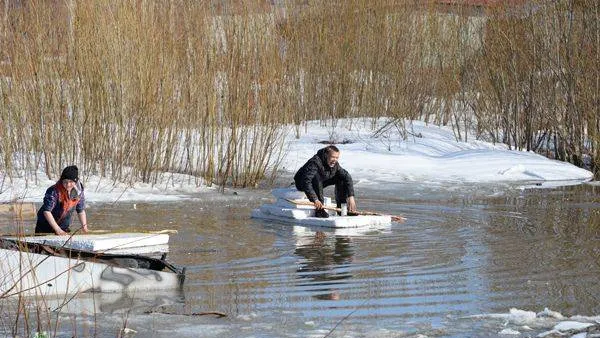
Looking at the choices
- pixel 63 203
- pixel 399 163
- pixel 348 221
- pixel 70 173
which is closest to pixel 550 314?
pixel 70 173

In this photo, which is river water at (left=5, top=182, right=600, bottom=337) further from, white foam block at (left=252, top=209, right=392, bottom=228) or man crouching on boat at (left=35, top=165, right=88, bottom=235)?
man crouching on boat at (left=35, top=165, right=88, bottom=235)

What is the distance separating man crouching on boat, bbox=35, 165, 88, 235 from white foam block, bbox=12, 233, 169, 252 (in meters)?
0.40

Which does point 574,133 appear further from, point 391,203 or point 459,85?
point 391,203

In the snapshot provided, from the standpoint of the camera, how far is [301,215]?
15.4m

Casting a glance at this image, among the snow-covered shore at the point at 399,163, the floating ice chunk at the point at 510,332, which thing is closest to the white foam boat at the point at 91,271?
the floating ice chunk at the point at 510,332

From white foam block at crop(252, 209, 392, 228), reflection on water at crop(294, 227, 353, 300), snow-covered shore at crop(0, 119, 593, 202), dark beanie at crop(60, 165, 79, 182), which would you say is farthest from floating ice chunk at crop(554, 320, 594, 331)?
snow-covered shore at crop(0, 119, 593, 202)

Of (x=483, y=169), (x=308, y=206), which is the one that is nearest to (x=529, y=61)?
(x=483, y=169)

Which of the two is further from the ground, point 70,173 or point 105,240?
point 70,173

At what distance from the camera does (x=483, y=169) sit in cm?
2211

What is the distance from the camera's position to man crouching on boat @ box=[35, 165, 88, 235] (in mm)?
11930

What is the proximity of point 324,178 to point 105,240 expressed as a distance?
501 cm

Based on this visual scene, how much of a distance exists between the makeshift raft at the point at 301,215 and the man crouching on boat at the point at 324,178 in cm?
15

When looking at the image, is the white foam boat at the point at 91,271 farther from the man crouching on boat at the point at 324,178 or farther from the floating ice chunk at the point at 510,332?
the man crouching on boat at the point at 324,178

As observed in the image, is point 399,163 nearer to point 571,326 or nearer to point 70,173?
point 70,173
